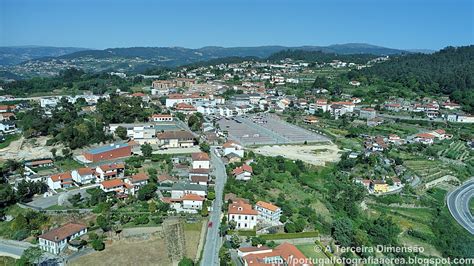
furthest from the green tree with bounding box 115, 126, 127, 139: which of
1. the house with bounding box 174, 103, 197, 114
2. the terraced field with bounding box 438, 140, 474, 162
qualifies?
the terraced field with bounding box 438, 140, 474, 162

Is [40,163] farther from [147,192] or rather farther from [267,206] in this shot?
[267,206]

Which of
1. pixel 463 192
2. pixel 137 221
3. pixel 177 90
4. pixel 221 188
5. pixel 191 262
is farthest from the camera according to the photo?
pixel 177 90

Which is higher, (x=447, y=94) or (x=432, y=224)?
(x=447, y=94)

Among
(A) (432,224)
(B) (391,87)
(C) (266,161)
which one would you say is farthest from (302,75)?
(A) (432,224)

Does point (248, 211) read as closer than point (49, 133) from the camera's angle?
Yes

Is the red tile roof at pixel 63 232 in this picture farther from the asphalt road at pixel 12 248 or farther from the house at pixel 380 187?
the house at pixel 380 187

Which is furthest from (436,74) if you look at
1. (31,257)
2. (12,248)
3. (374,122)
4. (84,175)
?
(31,257)

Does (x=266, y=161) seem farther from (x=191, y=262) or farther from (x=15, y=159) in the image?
(x=15, y=159)
